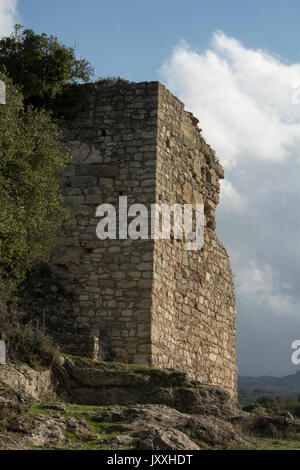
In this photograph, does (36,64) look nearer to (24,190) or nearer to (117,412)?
(24,190)

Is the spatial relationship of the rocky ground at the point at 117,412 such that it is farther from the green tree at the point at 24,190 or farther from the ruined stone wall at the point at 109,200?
the green tree at the point at 24,190

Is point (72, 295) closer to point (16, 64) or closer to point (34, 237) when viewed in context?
point (34, 237)

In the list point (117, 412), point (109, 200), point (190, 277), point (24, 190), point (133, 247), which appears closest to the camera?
point (117, 412)

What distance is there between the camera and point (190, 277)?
47.3ft

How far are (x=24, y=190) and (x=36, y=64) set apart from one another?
3835 mm

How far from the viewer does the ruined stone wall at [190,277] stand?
1306 cm

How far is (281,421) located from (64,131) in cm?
762

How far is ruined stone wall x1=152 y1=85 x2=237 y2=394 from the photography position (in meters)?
13.1

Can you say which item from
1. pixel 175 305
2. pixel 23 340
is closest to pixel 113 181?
pixel 175 305

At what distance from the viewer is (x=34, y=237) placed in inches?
457

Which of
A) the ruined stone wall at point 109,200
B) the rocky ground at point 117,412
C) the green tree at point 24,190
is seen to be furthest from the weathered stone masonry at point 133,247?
the rocky ground at point 117,412

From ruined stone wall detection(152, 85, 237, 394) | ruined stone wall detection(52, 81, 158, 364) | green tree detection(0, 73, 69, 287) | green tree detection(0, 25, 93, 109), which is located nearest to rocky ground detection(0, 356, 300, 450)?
ruined stone wall detection(52, 81, 158, 364)

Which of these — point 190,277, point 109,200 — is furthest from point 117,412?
point 190,277
